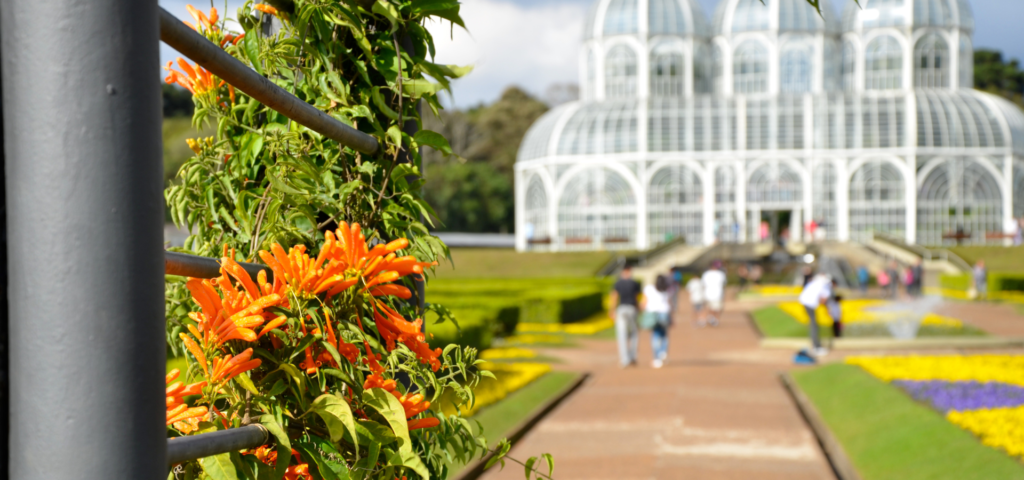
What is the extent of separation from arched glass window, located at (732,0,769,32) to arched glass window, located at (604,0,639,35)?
4952 millimetres

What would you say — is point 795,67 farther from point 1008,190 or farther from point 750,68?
point 1008,190

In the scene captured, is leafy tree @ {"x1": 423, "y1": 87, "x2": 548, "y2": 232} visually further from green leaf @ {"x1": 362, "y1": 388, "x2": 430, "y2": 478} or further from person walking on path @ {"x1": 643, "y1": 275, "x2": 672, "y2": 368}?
green leaf @ {"x1": 362, "y1": 388, "x2": 430, "y2": 478}

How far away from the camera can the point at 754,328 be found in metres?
19.3

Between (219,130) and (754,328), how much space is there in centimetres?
1863

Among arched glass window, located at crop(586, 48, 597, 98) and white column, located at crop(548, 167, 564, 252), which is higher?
arched glass window, located at crop(586, 48, 597, 98)

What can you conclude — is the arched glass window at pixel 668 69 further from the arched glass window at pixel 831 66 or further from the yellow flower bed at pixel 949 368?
the yellow flower bed at pixel 949 368

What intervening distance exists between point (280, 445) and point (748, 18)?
47937mm

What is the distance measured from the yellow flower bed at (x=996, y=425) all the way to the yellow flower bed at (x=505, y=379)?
368 centimetres

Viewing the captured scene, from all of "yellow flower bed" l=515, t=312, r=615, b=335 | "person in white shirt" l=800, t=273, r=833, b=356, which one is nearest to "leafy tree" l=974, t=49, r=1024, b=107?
"yellow flower bed" l=515, t=312, r=615, b=335

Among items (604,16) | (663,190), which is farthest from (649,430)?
(604,16)

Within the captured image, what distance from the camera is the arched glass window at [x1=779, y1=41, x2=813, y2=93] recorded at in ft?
150

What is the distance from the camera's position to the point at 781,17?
45688 millimetres

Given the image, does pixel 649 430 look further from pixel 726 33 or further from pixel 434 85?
pixel 726 33

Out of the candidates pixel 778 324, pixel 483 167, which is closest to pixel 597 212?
pixel 483 167
